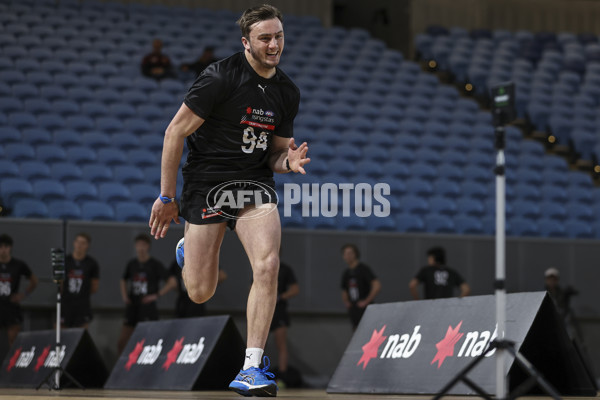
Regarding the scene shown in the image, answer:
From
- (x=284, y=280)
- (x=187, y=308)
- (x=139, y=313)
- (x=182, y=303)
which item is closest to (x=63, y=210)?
(x=139, y=313)

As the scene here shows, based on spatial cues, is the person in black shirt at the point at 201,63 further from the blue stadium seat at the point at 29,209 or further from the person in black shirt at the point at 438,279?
the person in black shirt at the point at 438,279

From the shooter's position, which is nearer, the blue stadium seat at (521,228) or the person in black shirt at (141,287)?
the person in black shirt at (141,287)

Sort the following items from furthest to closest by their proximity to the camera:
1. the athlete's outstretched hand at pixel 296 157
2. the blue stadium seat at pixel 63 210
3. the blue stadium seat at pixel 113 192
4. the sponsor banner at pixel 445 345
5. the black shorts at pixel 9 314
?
the blue stadium seat at pixel 113 192 → the blue stadium seat at pixel 63 210 → the black shorts at pixel 9 314 → the sponsor banner at pixel 445 345 → the athlete's outstretched hand at pixel 296 157

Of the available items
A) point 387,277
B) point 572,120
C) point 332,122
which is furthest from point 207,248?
point 572,120

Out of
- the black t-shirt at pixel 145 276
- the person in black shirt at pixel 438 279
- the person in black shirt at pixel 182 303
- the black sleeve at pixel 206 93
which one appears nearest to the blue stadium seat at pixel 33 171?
the black t-shirt at pixel 145 276

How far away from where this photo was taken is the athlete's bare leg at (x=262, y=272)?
194 inches

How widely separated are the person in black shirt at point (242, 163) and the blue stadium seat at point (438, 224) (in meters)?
8.46

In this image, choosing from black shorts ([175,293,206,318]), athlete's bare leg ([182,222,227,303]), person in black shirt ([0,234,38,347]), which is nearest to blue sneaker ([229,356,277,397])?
athlete's bare leg ([182,222,227,303])

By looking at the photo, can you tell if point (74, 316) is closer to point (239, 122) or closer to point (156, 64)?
point (156, 64)

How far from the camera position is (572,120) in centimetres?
1700

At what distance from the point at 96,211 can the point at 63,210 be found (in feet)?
1.44

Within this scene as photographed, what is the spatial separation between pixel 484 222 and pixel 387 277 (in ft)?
6.29

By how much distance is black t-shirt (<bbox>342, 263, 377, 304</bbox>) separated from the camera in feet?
38.9

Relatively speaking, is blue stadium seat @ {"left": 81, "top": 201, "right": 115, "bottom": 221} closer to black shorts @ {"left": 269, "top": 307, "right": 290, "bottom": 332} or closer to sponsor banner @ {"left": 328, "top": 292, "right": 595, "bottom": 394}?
black shorts @ {"left": 269, "top": 307, "right": 290, "bottom": 332}
